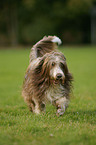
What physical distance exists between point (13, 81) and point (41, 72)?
7.31 m

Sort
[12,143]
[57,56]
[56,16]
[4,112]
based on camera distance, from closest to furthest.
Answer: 1. [12,143]
2. [57,56]
3. [4,112]
4. [56,16]

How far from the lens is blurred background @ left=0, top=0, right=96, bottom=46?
43.0 meters

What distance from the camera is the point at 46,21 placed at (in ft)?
147

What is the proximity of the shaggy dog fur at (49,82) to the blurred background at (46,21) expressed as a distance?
37.4 m

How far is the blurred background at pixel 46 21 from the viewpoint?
43.0m

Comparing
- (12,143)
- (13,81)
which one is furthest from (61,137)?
(13,81)

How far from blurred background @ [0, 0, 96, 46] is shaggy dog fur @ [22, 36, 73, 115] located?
37400 mm

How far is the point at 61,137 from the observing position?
4.18 metres

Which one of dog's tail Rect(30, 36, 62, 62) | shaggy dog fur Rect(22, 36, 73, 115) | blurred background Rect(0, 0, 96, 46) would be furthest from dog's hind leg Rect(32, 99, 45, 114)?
blurred background Rect(0, 0, 96, 46)

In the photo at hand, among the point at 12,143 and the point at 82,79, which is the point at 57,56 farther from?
the point at 82,79

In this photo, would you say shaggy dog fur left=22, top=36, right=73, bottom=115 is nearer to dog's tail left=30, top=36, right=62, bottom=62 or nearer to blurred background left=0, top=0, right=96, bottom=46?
dog's tail left=30, top=36, right=62, bottom=62

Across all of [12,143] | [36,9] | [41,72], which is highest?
[36,9]

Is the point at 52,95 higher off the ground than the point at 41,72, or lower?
lower

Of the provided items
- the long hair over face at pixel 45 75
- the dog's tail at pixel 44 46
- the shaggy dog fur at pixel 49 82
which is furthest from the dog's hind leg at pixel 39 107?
the dog's tail at pixel 44 46
